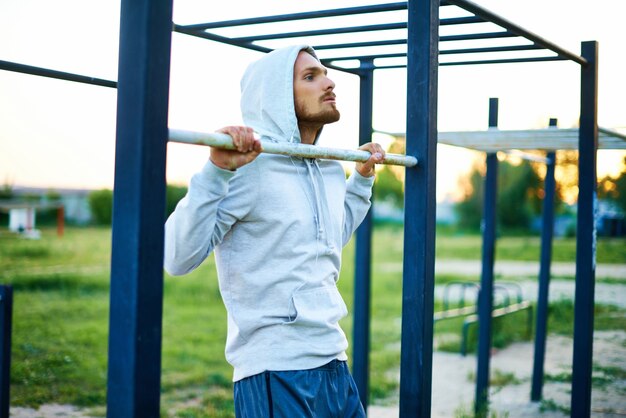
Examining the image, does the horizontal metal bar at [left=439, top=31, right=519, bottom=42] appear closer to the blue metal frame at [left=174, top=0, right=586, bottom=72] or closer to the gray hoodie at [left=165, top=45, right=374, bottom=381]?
the blue metal frame at [left=174, top=0, right=586, bottom=72]

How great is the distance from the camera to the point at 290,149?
1558 mm

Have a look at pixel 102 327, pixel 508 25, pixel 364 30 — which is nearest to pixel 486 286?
pixel 364 30

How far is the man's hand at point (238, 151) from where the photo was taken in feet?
4.80

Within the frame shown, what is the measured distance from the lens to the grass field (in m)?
5.08

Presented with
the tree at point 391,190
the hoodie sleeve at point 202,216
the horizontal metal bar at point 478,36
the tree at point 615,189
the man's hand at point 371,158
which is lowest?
the hoodie sleeve at point 202,216

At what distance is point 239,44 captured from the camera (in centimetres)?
316

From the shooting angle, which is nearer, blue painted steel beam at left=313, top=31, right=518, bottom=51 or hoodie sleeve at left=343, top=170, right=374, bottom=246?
hoodie sleeve at left=343, top=170, right=374, bottom=246

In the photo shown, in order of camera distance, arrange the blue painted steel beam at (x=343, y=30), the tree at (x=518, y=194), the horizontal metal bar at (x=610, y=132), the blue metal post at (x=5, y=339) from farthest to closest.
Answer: the tree at (x=518, y=194) < the horizontal metal bar at (x=610, y=132) < the blue metal post at (x=5, y=339) < the blue painted steel beam at (x=343, y=30)

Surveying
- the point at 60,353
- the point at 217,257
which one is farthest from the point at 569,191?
the point at 217,257

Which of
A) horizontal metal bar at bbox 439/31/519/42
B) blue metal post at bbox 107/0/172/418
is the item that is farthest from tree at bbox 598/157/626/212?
blue metal post at bbox 107/0/172/418

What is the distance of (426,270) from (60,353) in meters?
4.93

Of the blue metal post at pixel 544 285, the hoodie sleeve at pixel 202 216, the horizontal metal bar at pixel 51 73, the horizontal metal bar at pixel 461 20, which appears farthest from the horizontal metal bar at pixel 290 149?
the blue metal post at pixel 544 285

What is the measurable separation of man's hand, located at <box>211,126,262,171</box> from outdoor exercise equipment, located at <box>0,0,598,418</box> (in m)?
0.23

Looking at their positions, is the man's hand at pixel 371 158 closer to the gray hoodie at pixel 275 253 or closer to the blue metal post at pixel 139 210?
the gray hoodie at pixel 275 253
